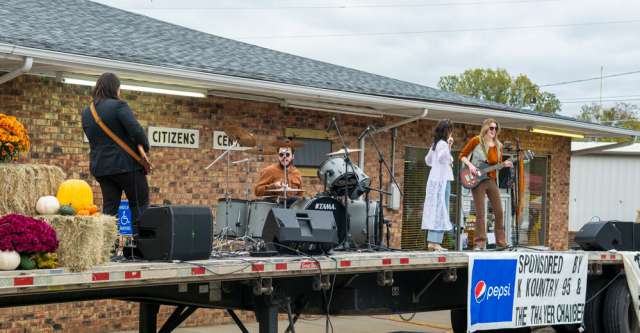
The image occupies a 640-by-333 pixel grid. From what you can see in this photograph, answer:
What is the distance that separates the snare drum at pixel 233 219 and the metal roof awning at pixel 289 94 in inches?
66.0

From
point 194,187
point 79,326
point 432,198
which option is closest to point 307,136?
point 194,187

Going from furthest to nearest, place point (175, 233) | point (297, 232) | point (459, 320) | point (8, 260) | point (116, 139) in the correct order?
point (459, 320) < point (297, 232) < point (116, 139) < point (175, 233) < point (8, 260)

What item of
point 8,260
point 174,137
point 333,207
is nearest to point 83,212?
point 8,260

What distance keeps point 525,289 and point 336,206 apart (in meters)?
2.18

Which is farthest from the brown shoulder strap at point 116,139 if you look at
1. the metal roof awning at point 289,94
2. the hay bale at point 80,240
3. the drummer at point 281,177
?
the drummer at point 281,177

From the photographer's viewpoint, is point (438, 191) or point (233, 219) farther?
point (233, 219)

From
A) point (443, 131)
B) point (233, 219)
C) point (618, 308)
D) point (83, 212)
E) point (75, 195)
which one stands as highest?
point (443, 131)

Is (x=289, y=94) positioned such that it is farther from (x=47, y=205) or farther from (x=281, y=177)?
(x=47, y=205)

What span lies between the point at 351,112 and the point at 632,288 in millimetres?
5395

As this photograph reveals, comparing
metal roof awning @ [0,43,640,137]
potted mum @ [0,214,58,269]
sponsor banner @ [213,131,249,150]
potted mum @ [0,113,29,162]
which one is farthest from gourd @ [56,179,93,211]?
sponsor banner @ [213,131,249,150]

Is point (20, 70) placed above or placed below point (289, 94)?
below

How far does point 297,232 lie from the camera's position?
801cm

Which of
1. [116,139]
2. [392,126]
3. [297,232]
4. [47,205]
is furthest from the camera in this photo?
A: [392,126]

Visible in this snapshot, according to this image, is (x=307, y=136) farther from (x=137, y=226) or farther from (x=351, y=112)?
(x=137, y=226)
